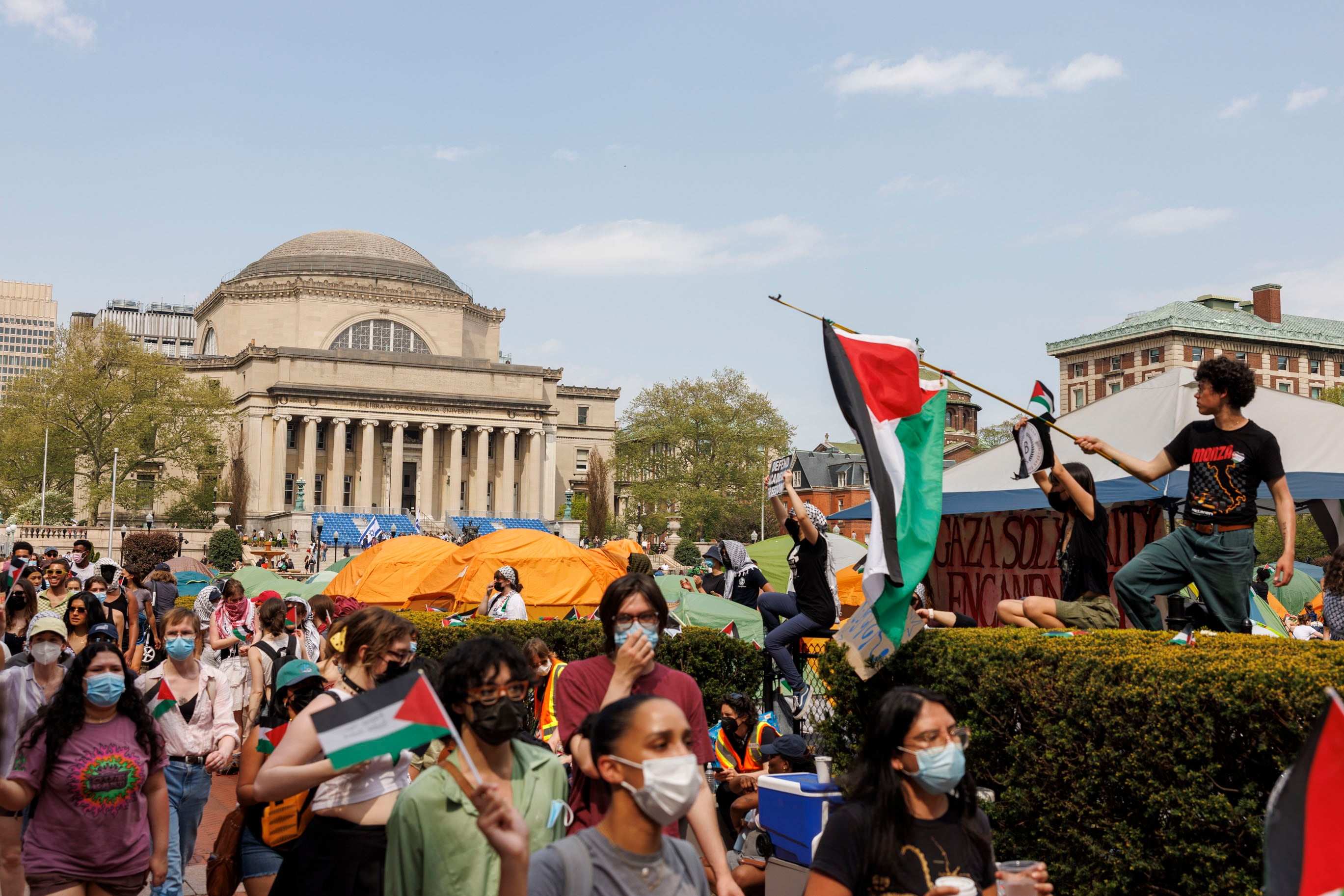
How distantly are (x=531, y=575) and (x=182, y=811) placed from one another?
14215 mm

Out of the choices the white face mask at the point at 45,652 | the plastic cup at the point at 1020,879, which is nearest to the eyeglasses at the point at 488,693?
the plastic cup at the point at 1020,879

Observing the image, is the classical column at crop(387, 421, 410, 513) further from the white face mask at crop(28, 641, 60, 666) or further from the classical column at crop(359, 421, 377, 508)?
the white face mask at crop(28, 641, 60, 666)

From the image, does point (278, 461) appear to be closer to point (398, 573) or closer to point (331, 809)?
point (398, 573)

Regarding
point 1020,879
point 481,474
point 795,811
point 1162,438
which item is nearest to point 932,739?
point 1020,879

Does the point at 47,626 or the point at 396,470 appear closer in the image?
the point at 47,626

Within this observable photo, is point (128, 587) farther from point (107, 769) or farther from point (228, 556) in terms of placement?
point (228, 556)

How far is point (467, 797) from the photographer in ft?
12.3

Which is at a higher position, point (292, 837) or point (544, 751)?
point (544, 751)

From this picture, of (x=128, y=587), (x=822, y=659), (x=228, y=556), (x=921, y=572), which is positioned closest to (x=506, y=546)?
(x=128, y=587)

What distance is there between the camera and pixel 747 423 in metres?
82.0

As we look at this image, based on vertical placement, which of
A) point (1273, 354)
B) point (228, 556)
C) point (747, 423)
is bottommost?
point (228, 556)

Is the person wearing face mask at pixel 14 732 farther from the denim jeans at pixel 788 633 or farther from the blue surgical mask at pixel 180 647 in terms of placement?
the denim jeans at pixel 788 633

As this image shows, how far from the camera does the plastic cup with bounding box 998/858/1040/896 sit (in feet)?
12.1

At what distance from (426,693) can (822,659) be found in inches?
179
